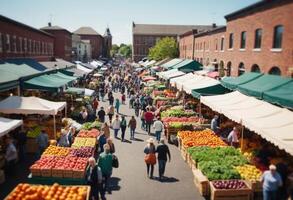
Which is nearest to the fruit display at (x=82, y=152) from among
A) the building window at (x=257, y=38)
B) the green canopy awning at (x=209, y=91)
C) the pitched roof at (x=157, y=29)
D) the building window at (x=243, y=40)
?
the green canopy awning at (x=209, y=91)

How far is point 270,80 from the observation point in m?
19.4

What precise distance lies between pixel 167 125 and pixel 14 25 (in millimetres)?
17887

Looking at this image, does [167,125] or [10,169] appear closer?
[10,169]

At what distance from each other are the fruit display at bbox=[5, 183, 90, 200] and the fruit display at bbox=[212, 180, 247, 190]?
4417mm

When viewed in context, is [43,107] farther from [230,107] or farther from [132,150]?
[230,107]

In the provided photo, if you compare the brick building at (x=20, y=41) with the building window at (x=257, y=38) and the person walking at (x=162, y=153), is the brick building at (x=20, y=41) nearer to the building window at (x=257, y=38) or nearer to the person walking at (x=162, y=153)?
the person walking at (x=162, y=153)

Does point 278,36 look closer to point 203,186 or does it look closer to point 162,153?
point 162,153

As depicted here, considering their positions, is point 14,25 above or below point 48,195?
above

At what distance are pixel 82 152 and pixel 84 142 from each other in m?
1.78

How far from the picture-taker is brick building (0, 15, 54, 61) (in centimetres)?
2577

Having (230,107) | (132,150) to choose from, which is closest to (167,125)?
(132,150)

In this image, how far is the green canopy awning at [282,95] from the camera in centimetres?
1432

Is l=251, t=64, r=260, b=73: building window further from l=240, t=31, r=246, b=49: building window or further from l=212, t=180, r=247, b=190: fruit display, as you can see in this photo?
l=212, t=180, r=247, b=190: fruit display

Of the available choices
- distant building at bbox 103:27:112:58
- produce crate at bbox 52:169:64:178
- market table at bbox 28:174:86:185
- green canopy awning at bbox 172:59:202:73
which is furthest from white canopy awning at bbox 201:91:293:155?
distant building at bbox 103:27:112:58
